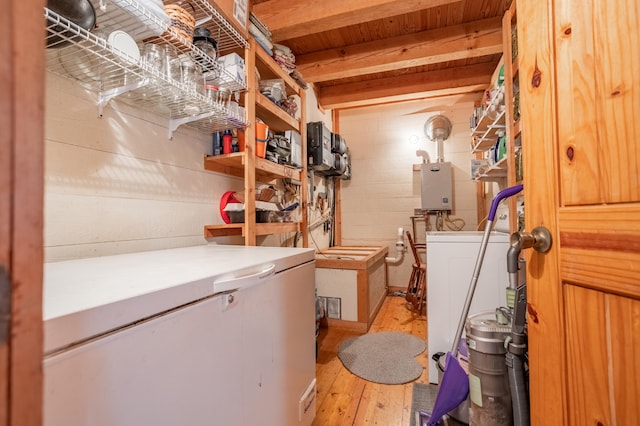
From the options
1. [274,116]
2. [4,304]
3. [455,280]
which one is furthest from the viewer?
[274,116]

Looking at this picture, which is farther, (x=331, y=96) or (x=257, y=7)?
(x=331, y=96)

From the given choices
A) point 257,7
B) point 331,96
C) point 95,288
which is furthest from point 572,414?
point 331,96

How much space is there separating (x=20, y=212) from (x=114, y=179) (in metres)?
1.09

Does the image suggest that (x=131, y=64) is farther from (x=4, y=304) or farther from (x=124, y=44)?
(x=4, y=304)

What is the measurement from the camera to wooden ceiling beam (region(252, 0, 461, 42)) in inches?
74.1

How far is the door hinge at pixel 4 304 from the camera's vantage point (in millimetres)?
232

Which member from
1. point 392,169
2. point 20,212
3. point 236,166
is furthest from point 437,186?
point 20,212

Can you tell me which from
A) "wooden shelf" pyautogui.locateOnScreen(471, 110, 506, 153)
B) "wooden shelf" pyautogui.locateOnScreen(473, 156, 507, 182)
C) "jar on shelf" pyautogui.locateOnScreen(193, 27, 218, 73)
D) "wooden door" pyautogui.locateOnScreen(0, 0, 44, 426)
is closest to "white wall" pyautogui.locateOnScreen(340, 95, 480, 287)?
"wooden shelf" pyautogui.locateOnScreen(471, 110, 506, 153)

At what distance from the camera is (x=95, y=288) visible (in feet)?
1.81

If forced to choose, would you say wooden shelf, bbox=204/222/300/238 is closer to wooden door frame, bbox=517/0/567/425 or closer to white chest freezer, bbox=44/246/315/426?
white chest freezer, bbox=44/246/315/426

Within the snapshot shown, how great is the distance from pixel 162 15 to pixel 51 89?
45 centimetres

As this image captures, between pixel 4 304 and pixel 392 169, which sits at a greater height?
pixel 392 169

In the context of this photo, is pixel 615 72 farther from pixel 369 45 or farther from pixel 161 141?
pixel 369 45

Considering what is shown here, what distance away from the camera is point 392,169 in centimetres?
398
